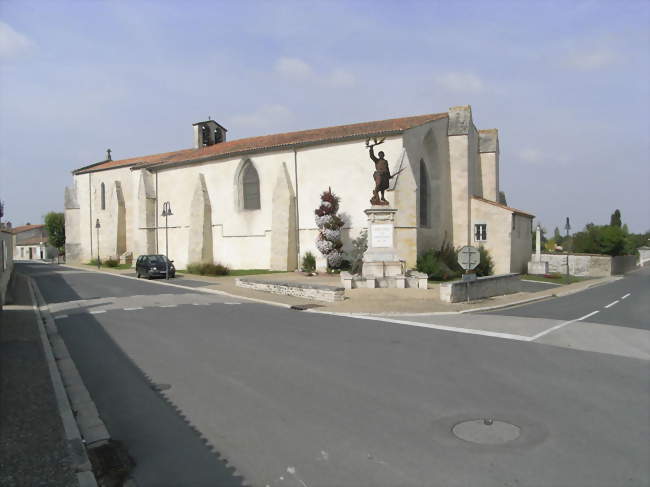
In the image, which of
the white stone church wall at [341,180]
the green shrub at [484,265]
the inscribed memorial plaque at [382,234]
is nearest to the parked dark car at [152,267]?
the white stone church wall at [341,180]

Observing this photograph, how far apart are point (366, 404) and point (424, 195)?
2451cm

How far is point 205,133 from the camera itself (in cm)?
4194

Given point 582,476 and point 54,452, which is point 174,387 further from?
point 582,476

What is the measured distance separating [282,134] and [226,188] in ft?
20.6

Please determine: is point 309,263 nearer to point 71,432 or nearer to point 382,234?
point 382,234

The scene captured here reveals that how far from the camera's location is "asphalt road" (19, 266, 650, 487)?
3.66 metres

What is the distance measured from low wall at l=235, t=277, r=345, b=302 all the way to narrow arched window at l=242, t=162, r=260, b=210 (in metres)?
12.0

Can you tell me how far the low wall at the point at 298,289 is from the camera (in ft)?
50.7

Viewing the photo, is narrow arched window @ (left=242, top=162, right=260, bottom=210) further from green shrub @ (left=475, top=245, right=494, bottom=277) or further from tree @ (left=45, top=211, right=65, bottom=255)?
tree @ (left=45, top=211, right=65, bottom=255)

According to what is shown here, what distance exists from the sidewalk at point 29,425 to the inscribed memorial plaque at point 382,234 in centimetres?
1226

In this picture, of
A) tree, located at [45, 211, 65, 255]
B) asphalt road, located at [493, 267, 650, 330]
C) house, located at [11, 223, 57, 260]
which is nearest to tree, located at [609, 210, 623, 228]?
asphalt road, located at [493, 267, 650, 330]

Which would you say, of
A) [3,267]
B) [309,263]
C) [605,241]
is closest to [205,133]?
[309,263]

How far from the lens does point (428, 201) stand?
28734mm

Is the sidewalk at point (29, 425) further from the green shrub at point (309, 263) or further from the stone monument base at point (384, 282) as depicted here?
the green shrub at point (309, 263)
